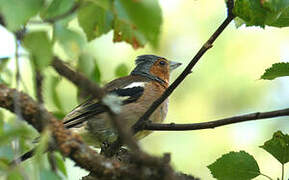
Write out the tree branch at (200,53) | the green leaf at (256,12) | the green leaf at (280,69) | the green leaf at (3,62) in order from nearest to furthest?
the green leaf at (3,62) → the green leaf at (256,12) → the tree branch at (200,53) → the green leaf at (280,69)

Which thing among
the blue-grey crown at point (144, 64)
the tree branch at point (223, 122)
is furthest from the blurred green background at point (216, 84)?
the tree branch at point (223, 122)

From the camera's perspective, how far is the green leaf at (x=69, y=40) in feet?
6.17

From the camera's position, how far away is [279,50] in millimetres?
10148

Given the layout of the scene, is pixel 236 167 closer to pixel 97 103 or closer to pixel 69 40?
pixel 69 40

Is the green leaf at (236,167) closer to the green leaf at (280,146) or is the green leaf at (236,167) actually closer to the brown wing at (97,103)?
the green leaf at (280,146)

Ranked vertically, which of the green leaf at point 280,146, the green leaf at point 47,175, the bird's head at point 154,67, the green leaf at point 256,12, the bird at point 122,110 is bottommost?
the green leaf at point 47,175

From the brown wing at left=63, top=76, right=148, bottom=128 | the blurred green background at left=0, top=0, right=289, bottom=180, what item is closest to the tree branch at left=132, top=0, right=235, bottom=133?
the brown wing at left=63, top=76, right=148, bottom=128

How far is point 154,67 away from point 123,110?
59.9 inches

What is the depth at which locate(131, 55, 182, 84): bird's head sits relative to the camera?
686cm

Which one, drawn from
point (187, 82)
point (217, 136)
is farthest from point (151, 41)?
point (187, 82)

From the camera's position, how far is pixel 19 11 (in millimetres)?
1762

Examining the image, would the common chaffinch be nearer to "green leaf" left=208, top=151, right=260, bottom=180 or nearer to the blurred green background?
"green leaf" left=208, top=151, right=260, bottom=180

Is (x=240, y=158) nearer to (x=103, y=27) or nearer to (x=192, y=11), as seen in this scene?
(x=103, y=27)

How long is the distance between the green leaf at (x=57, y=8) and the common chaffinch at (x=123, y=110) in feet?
8.09
